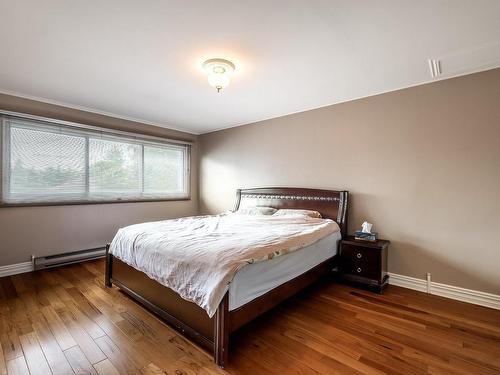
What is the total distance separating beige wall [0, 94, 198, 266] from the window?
146 mm

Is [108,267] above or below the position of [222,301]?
below

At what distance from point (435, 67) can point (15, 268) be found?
5.46 metres

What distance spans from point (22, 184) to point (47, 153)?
50cm

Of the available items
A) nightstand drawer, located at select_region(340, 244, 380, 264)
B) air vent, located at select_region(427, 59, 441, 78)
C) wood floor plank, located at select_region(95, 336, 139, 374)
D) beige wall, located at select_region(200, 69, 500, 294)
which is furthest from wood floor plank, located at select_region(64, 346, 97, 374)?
air vent, located at select_region(427, 59, 441, 78)

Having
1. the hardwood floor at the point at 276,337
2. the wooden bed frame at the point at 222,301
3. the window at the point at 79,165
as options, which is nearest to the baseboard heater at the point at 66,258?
the hardwood floor at the point at 276,337

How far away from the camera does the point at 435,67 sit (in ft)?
7.86

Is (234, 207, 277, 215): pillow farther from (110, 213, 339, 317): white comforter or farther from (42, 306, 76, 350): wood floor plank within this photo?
(42, 306, 76, 350): wood floor plank

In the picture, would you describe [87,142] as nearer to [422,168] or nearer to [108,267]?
[108,267]

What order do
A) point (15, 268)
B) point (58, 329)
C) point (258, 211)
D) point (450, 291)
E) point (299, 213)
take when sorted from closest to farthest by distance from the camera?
point (58, 329) < point (450, 291) < point (15, 268) < point (299, 213) < point (258, 211)

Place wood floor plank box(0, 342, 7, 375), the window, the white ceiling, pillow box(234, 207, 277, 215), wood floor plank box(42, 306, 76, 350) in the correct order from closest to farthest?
wood floor plank box(0, 342, 7, 375)
the white ceiling
wood floor plank box(42, 306, 76, 350)
the window
pillow box(234, 207, 277, 215)

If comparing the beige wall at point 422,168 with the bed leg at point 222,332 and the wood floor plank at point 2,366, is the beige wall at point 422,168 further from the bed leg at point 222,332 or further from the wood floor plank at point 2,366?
the wood floor plank at point 2,366

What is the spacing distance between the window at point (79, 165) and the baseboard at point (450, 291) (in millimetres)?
4069

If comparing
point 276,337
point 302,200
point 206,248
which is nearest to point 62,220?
point 206,248

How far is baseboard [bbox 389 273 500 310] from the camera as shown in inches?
94.7
